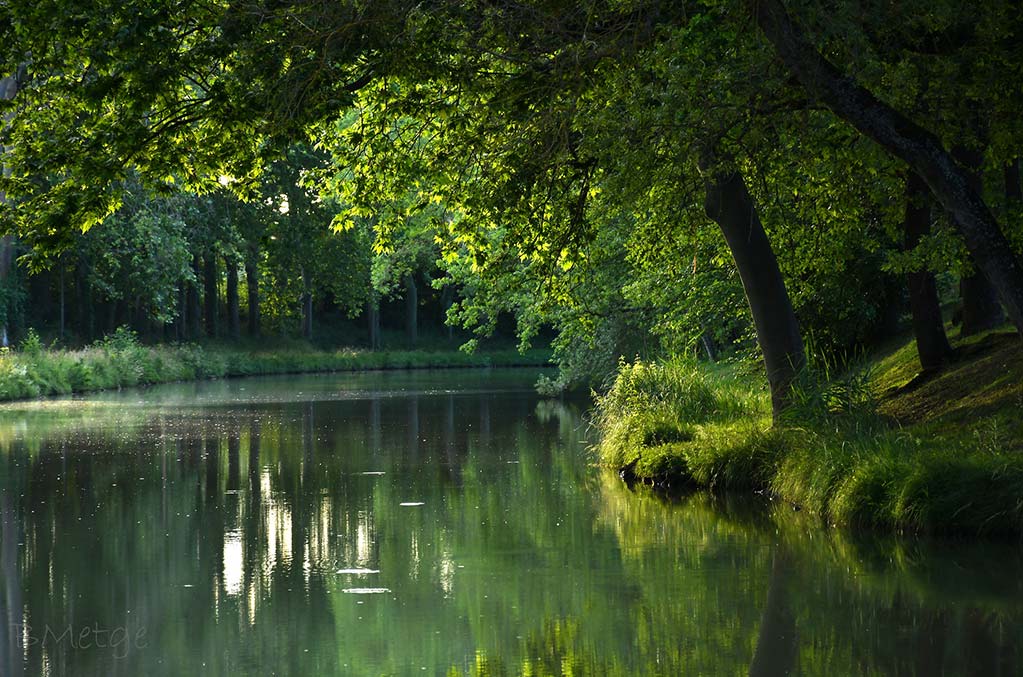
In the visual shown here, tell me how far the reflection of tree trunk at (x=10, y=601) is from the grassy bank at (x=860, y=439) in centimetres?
734

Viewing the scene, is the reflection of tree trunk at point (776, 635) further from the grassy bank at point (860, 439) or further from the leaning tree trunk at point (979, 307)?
the leaning tree trunk at point (979, 307)

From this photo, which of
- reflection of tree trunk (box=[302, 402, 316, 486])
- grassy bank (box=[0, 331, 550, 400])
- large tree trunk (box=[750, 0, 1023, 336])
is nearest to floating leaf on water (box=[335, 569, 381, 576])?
large tree trunk (box=[750, 0, 1023, 336])

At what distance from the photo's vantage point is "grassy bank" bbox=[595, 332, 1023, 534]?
1237 cm

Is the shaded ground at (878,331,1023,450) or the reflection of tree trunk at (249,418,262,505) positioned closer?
the shaded ground at (878,331,1023,450)

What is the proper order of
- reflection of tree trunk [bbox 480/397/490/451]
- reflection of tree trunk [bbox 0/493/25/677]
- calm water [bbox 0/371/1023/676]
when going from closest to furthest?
reflection of tree trunk [bbox 0/493/25/677] < calm water [bbox 0/371/1023/676] < reflection of tree trunk [bbox 480/397/490/451]

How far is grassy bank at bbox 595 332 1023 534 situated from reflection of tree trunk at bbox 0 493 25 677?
734 cm

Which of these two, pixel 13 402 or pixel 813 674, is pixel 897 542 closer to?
pixel 813 674

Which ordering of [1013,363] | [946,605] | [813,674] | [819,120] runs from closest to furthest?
[813,674] < [946,605] < [819,120] < [1013,363]

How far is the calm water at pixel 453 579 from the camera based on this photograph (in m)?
8.52

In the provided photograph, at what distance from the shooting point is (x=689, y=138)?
1280 centimetres

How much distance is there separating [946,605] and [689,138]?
4.88 metres

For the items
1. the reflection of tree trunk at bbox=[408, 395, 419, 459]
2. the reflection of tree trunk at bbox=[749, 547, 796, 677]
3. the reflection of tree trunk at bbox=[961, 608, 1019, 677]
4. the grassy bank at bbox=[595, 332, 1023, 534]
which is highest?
the grassy bank at bbox=[595, 332, 1023, 534]

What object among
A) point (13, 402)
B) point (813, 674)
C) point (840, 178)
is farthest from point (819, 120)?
point (13, 402)

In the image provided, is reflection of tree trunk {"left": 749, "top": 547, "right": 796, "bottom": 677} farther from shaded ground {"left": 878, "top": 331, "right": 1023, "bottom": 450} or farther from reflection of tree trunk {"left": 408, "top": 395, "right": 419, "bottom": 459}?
reflection of tree trunk {"left": 408, "top": 395, "right": 419, "bottom": 459}
